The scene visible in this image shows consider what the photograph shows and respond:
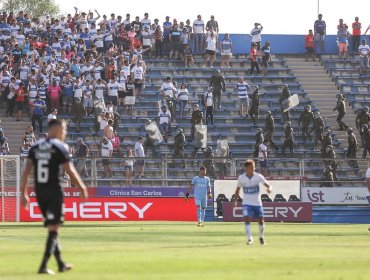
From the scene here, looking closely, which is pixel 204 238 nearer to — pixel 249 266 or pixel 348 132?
pixel 249 266

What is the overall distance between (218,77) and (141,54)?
15.0 ft

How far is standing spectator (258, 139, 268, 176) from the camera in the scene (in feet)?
156

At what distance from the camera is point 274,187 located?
47.1m

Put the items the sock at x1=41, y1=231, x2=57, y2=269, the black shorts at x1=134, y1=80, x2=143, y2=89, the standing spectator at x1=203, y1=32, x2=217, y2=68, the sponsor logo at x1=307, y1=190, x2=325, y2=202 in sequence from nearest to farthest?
the sock at x1=41, y1=231, x2=57, y2=269 < the sponsor logo at x1=307, y1=190, x2=325, y2=202 < the black shorts at x1=134, y1=80, x2=143, y2=89 < the standing spectator at x1=203, y1=32, x2=217, y2=68

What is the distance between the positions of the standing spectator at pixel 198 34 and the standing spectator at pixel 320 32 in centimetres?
680

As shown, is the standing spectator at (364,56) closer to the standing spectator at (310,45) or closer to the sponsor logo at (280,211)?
the standing spectator at (310,45)

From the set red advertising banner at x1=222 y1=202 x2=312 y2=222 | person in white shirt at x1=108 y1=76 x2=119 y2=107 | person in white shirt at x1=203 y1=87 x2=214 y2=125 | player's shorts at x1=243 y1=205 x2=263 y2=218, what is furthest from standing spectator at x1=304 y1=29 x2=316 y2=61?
player's shorts at x1=243 y1=205 x2=263 y2=218

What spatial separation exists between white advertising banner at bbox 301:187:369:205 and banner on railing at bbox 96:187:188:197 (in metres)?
5.35

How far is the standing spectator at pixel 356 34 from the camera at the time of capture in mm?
63588

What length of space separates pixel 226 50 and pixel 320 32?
601 cm

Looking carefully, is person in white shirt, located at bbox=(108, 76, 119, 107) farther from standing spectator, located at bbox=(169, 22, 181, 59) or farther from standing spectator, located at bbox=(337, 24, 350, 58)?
standing spectator, located at bbox=(337, 24, 350, 58)

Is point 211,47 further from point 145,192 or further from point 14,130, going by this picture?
point 145,192

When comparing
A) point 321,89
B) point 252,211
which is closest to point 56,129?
point 252,211

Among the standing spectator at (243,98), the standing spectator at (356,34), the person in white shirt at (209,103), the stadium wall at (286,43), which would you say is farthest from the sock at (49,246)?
the standing spectator at (356,34)
